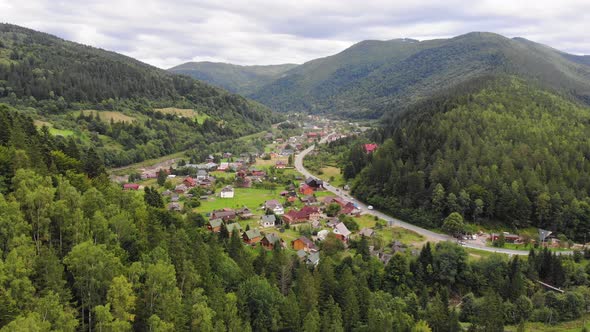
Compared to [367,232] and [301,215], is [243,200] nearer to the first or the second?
[301,215]

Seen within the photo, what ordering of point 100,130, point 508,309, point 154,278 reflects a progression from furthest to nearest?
point 100,130 < point 508,309 < point 154,278

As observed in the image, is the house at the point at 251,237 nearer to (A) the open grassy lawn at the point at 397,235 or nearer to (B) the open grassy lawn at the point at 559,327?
(A) the open grassy lawn at the point at 397,235

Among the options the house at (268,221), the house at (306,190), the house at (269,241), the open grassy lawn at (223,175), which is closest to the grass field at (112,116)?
the open grassy lawn at (223,175)

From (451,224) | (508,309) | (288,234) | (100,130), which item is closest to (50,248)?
(288,234)

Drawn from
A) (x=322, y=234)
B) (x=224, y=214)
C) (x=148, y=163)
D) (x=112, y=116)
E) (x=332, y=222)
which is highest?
(x=112, y=116)

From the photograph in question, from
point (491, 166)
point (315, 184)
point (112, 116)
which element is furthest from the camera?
point (112, 116)

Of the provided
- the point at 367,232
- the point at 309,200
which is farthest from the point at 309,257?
the point at 309,200

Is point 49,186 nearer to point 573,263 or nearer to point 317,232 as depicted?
point 317,232
